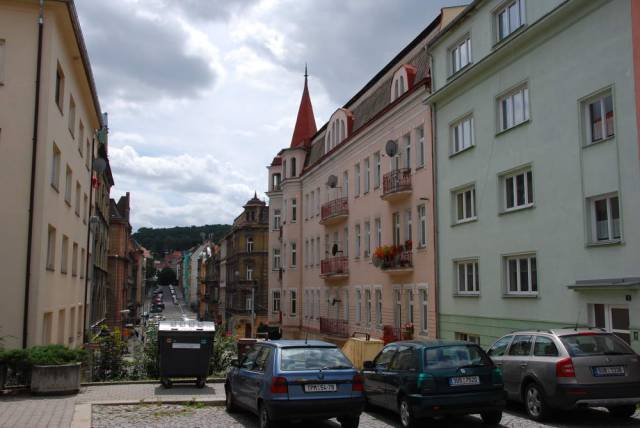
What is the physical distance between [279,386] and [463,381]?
120 inches

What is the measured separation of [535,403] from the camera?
11602mm

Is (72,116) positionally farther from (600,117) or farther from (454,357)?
(454,357)

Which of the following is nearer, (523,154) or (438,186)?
(523,154)

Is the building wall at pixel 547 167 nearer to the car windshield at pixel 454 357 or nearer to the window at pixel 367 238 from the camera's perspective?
the car windshield at pixel 454 357

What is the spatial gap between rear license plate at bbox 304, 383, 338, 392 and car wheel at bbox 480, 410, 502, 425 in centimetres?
263

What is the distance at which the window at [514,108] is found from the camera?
62.8 ft

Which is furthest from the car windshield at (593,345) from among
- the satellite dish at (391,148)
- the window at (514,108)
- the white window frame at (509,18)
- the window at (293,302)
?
the window at (293,302)

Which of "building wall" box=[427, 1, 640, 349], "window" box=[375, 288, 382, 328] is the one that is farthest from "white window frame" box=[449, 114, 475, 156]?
"window" box=[375, 288, 382, 328]

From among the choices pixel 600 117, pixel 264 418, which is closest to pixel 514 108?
pixel 600 117

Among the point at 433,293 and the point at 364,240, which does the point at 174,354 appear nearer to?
the point at 433,293

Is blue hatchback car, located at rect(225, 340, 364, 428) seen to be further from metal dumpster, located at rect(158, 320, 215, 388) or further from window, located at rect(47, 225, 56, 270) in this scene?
window, located at rect(47, 225, 56, 270)

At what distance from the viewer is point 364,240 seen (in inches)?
1319

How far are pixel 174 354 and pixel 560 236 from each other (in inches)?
409

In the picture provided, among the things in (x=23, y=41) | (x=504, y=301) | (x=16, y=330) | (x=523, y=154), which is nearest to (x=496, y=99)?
Result: (x=523, y=154)
